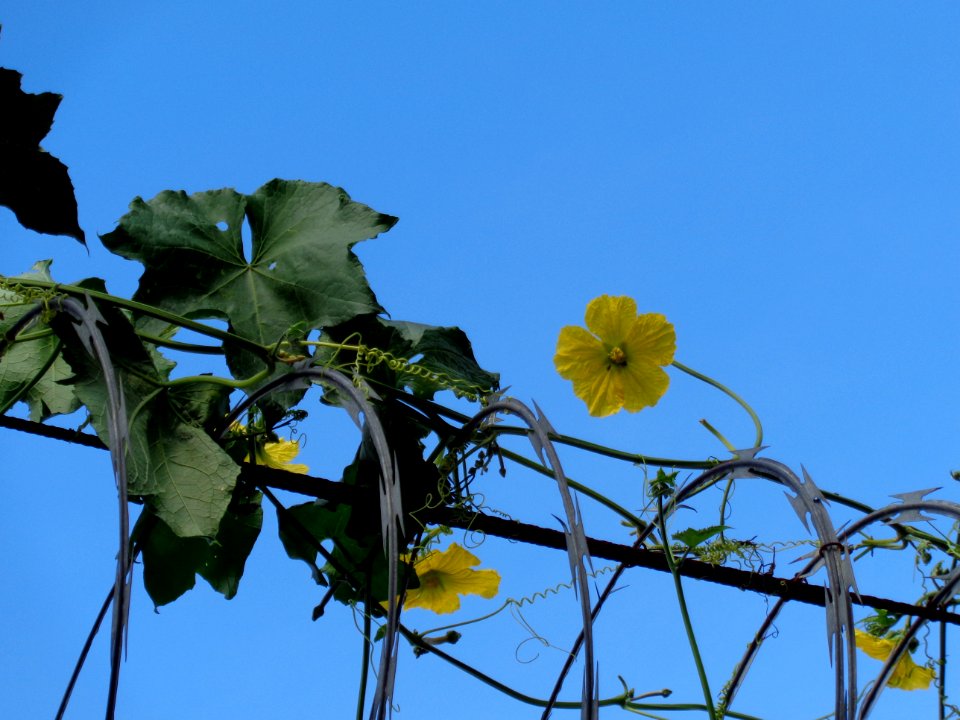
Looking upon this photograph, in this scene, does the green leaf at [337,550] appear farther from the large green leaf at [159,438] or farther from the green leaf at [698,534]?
the green leaf at [698,534]

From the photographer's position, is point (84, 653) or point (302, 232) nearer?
point (84, 653)

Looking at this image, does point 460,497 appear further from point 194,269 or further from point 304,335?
point 194,269

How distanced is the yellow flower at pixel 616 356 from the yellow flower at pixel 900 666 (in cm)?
46

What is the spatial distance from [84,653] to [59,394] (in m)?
0.51

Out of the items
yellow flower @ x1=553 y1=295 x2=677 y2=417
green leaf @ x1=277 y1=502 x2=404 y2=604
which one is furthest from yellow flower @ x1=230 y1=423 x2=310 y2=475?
yellow flower @ x1=553 y1=295 x2=677 y2=417

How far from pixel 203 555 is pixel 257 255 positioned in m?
0.38

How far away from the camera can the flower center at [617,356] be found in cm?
142

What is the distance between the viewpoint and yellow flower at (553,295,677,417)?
1.38 meters

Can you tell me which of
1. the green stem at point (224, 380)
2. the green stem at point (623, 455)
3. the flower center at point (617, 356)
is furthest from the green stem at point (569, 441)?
the flower center at point (617, 356)

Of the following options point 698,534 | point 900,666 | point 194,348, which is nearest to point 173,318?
point 194,348

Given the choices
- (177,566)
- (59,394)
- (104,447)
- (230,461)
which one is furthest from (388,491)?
(59,394)

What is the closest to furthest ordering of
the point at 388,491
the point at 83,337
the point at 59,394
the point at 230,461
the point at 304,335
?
the point at 388,491 < the point at 83,337 < the point at 230,461 < the point at 304,335 < the point at 59,394

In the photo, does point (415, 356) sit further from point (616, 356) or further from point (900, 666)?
point (900, 666)

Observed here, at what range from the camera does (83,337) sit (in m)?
0.85
